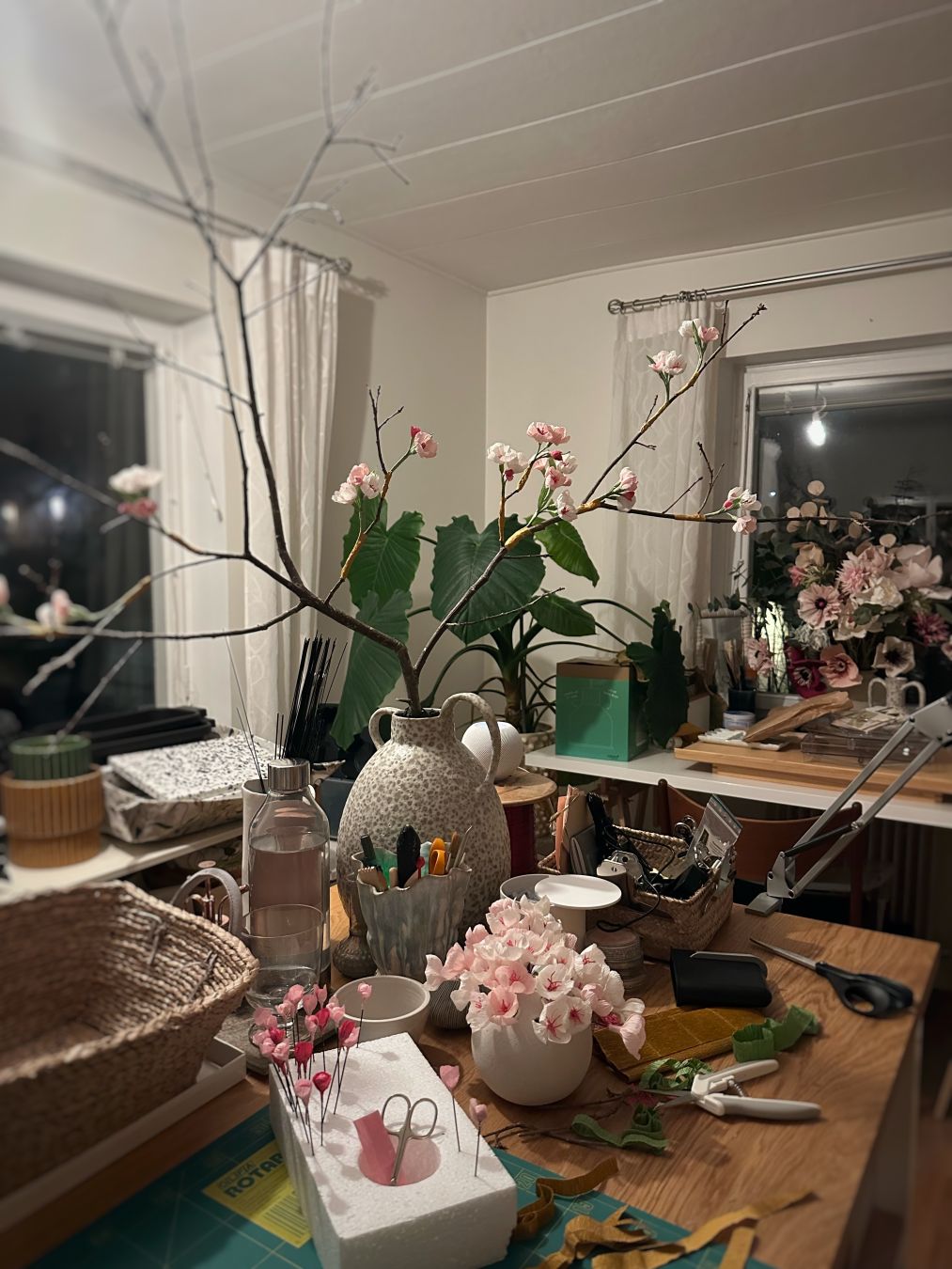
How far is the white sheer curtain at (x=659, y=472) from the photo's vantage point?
1.37m

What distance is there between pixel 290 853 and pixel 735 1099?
1.57 ft

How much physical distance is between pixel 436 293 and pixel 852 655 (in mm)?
817

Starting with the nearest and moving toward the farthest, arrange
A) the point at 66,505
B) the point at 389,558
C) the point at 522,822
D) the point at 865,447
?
the point at 66,505 → the point at 522,822 → the point at 389,558 → the point at 865,447

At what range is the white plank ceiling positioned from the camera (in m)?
0.58

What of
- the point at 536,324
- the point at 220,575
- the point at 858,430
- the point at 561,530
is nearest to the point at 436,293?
the point at 536,324

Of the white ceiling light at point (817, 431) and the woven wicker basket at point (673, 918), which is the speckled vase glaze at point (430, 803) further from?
the white ceiling light at point (817, 431)

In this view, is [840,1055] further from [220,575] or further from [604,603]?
[604,603]

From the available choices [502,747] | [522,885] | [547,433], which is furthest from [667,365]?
[522,885]

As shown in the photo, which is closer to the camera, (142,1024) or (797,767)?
(142,1024)

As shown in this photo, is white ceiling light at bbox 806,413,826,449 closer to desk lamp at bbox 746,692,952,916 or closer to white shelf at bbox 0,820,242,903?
desk lamp at bbox 746,692,952,916

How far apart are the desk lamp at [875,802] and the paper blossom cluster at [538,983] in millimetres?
373

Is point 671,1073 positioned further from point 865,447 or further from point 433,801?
point 865,447

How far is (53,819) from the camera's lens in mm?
569

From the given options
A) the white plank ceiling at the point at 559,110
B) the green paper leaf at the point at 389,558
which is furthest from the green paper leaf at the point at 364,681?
the white plank ceiling at the point at 559,110
